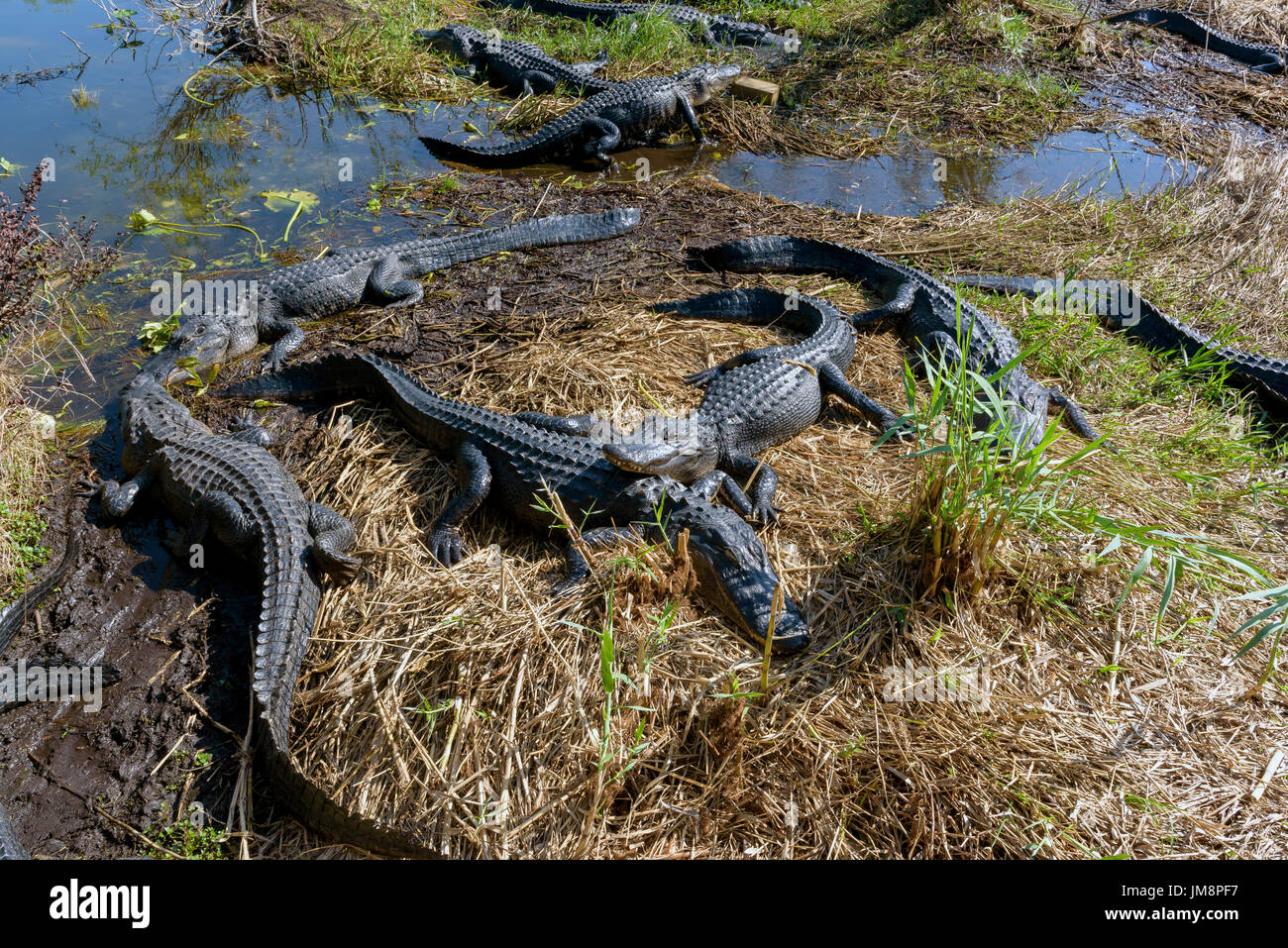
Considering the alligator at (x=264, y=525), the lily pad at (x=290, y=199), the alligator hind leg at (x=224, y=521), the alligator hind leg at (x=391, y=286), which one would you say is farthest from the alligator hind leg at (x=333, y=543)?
the lily pad at (x=290, y=199)

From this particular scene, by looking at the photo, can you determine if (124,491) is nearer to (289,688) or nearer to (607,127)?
(289,688)

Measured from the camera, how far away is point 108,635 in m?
3.48

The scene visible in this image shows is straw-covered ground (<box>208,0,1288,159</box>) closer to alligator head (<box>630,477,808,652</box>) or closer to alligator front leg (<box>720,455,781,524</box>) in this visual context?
alligator front leg (<box>720,455,781,524</box>)

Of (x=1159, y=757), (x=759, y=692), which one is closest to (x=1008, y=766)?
(x=1159, y=757)

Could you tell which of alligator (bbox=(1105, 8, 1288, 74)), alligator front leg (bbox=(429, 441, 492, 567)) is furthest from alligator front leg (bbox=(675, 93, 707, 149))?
alligator (bbox=(1105, 8, 1288, 74))

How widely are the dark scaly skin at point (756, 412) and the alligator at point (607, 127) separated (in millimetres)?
4122

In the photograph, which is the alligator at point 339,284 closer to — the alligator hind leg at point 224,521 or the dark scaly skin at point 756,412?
the alligator hind leg at point 224,521

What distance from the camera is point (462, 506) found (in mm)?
3820

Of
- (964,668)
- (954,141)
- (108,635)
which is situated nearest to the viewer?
(964,668)

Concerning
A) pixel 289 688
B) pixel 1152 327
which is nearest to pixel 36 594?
pixel 289 688

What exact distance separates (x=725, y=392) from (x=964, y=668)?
1952mm

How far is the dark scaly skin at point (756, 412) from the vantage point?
384 cm

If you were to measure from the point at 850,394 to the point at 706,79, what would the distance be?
18.6 feet
